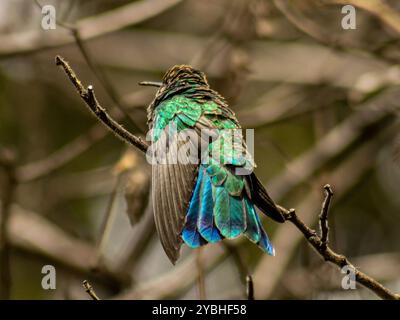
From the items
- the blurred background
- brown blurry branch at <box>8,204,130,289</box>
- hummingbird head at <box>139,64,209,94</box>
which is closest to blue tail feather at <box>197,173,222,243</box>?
the blurred background

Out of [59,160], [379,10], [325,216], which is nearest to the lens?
[325,216]

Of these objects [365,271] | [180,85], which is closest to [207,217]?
[180,85]

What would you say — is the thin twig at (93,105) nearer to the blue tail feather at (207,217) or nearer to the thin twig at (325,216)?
the blue tail feather at (207,217)

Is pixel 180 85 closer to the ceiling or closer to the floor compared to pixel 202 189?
closer to the ceiling

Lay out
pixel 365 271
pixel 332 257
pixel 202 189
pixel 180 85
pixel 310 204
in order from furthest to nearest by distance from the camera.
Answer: pixel 365 271, pixel 310 204, pixel 180 85, pixel 202 189, pixel 332 257

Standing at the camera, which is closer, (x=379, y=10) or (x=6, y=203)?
(x=6, y=203)

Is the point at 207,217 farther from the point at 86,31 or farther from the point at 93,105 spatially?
the point at 86,31

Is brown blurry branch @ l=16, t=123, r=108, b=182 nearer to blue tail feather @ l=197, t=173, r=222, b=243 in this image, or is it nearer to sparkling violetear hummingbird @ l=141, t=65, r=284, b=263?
sparkling violetear hummingbird @ l=141, t=65, r=284, b=263
